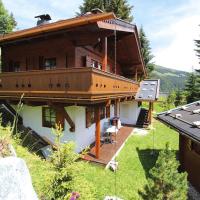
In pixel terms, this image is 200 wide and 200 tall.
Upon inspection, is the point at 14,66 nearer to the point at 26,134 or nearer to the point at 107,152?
the point at 26,134

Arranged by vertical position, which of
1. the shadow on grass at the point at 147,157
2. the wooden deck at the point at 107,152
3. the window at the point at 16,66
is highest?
the window at the point at 16,66

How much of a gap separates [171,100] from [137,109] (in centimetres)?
1867

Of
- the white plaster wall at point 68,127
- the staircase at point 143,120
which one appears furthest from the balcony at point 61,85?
the staircase at point 143,120

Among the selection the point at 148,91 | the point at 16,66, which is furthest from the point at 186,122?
the point at 148,91

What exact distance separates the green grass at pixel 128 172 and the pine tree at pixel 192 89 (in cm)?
2211

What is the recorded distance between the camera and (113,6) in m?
38.7

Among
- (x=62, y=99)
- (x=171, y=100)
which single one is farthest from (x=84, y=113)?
(x=171, y=100)

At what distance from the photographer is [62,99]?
11.0 m

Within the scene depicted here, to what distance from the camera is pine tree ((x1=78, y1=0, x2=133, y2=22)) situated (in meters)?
38.3

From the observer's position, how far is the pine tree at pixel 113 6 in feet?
126

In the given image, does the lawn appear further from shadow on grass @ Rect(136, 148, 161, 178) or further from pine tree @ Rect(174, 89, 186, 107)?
pine tree @ Rect(174, 89, 186, 107)

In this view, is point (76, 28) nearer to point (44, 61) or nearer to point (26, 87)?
point (26, 87)

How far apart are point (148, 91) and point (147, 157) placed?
39.5 feet

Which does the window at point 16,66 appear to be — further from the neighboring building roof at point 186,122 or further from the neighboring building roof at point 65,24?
the neighboring building roof at point 186,122
